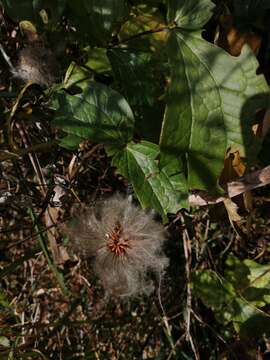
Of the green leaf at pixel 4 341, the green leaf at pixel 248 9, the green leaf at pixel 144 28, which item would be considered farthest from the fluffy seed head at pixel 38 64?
the green leaf at pixel 4 341

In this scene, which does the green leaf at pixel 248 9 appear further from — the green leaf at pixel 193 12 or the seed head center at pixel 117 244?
the seed head center at pixel 117 244

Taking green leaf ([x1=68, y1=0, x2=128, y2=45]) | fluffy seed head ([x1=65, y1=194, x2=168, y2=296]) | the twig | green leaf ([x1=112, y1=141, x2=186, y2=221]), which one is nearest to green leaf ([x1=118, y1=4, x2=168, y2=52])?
green leaf ([x1=68, y1=0, x2=128, y2=45])

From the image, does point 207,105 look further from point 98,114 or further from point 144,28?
point 144,28

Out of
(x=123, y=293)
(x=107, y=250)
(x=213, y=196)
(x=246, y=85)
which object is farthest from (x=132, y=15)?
(x=123, y=293)

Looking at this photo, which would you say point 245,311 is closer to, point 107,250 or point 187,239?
point 187,239

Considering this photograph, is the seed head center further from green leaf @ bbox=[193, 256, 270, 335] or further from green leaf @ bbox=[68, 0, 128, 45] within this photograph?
green leaf @ bbox=[68, 0, 128, 45]

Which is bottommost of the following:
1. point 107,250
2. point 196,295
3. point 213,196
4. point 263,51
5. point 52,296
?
point 52,296
